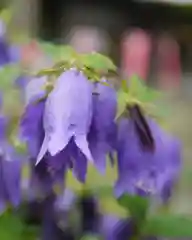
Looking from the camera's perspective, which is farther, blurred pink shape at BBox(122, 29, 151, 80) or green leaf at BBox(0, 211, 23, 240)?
blurred pink shape at BBox(122, 29, 151, 80)

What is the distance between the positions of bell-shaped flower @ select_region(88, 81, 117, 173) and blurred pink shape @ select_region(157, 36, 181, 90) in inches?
71.2

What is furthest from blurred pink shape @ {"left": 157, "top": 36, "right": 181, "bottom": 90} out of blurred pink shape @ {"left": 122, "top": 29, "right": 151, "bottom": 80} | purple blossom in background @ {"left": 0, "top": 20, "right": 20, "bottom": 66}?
purple blossom in background @ {"left": 0, "top": 20, "right": 20, "bottom": 66}

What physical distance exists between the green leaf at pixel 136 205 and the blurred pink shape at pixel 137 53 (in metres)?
1.54

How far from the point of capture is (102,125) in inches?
16.9

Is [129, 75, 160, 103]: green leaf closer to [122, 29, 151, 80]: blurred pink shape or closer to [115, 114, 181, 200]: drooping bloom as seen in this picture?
[115, 114, 181, 200]: drooping bloom

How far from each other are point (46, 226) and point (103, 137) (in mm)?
67

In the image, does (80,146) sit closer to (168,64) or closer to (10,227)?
(10,227)

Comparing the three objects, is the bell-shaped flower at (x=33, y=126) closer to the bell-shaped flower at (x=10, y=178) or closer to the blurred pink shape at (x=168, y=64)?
the bell-shaped flower at (x=10, y=178)

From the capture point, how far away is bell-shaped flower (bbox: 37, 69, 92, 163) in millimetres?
428

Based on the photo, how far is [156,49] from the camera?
2479mm

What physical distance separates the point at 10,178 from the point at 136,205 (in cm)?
8

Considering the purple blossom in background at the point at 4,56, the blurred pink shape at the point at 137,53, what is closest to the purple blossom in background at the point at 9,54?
the purple blossom in background at the point at 4,56

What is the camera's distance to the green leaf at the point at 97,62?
437mm

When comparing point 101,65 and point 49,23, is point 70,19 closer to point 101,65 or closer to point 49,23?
point 49,23
